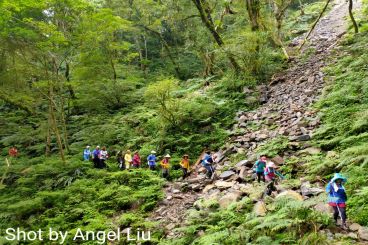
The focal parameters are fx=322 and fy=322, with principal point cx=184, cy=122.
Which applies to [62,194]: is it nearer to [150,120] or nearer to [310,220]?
[150,120]

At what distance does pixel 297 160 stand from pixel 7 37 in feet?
42.4

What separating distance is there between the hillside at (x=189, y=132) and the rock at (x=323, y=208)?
0.07 feet

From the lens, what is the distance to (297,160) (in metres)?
9.69

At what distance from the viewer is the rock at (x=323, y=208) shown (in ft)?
21.4

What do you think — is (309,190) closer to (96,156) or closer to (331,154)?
(331,154)

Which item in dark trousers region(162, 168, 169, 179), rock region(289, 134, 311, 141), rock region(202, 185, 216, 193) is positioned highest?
rock region(289, 134, 311, 141)

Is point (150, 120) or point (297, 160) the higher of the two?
point (150, 120)

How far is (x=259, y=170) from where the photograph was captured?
9375 mm

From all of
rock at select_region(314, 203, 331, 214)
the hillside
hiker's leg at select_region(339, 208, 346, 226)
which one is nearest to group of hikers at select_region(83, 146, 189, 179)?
the hillside

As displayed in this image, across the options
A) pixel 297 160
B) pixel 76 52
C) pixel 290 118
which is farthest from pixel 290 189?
pixel 76 52

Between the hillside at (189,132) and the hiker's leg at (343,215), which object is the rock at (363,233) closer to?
the hillside at (189,132)

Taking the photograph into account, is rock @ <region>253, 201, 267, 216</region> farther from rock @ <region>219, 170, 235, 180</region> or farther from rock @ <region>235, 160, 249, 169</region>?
rock @ <region>235, 160, 249, 169</region>

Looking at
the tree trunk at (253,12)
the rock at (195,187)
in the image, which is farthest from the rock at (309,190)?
the tree trunk at (253,12)

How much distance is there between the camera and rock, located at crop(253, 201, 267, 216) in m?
7.06
